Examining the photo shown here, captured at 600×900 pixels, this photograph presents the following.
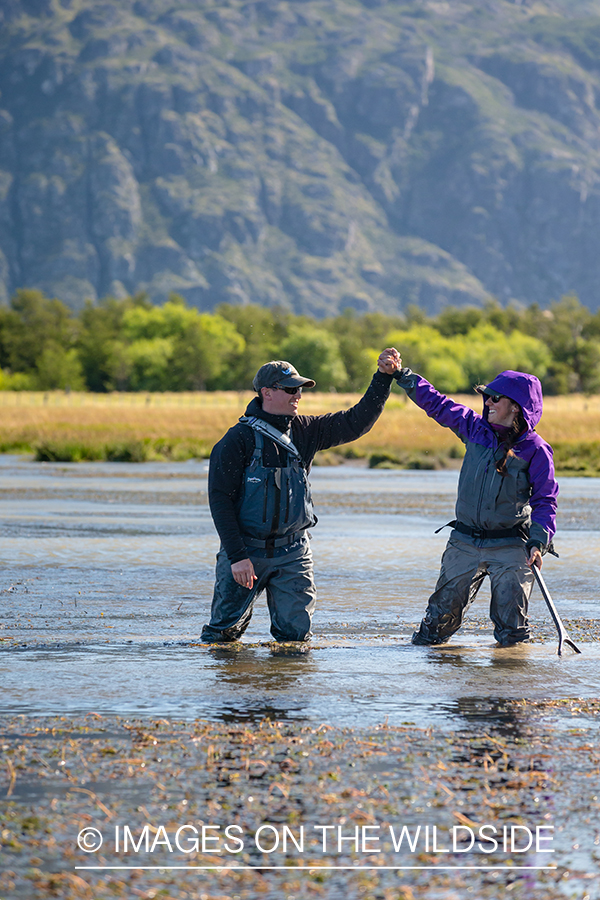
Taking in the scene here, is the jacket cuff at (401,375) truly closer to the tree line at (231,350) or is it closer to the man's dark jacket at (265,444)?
the man's dark jacket at (265,444)

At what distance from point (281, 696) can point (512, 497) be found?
1.94 m

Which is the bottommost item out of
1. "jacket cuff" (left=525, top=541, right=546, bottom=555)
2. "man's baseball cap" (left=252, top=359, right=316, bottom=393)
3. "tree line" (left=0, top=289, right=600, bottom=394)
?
"tree line" (left=0, top=289, right=600, bottom=394)

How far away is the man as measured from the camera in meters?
7.20

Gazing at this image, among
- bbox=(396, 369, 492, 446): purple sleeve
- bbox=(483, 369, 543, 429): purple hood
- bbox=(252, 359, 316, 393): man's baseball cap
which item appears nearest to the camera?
bbox=(252, 359, 316, 393): man's baseball cap

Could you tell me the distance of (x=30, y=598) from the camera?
10180mm

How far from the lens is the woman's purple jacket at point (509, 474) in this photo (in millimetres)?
7250

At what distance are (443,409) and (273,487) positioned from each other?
1188 mm

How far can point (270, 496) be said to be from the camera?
7.26 meters

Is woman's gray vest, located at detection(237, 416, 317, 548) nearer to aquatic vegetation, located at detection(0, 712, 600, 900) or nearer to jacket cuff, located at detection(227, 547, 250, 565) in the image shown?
jacket cuff, located at detection(227, 547, 250, 565)

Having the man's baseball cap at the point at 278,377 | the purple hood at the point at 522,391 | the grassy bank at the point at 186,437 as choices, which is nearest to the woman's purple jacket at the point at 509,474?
the purple hood at the point at 522,391

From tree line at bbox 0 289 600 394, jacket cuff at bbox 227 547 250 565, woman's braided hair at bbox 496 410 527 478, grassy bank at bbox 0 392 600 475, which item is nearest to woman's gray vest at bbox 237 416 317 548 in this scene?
jacket cuff at bbox 227 547 250 565

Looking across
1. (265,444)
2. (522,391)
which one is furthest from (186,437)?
(522,391)

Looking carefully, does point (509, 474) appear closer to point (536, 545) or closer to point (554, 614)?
point (536, 545)

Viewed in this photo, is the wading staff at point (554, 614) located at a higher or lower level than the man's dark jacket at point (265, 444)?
lower
